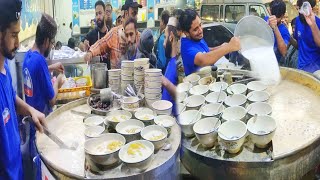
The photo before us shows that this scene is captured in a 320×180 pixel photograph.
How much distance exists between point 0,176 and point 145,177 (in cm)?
70

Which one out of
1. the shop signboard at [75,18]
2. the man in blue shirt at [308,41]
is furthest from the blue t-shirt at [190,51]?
the shop signboard at [75,18]

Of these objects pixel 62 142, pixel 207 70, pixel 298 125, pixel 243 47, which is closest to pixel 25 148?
pixel 62 142

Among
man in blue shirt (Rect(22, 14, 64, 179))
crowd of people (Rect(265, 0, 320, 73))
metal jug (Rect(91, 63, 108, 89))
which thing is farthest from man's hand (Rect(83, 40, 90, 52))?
crowd of people (Rect(265, 0, 320, 73))

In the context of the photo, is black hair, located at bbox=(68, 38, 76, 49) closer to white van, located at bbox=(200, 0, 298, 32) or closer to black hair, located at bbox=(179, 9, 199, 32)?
white van, located at bbox=(200, 0, 298, 32)

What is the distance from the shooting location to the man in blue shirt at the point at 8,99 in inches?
50.5

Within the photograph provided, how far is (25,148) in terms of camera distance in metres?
1.85

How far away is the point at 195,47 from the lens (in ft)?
4.57

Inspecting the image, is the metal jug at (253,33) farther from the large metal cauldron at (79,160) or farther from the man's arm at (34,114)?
the man's arm at (34,114)

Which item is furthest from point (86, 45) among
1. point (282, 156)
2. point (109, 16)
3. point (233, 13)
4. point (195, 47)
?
point (282, 156)

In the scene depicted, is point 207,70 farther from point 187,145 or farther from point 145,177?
point 145,177

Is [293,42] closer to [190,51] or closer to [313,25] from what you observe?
[313,25]

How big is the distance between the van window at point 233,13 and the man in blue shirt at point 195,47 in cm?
35

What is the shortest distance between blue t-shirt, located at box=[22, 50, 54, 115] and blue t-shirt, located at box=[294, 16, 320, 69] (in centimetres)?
215

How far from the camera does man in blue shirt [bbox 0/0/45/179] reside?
1283 mm
